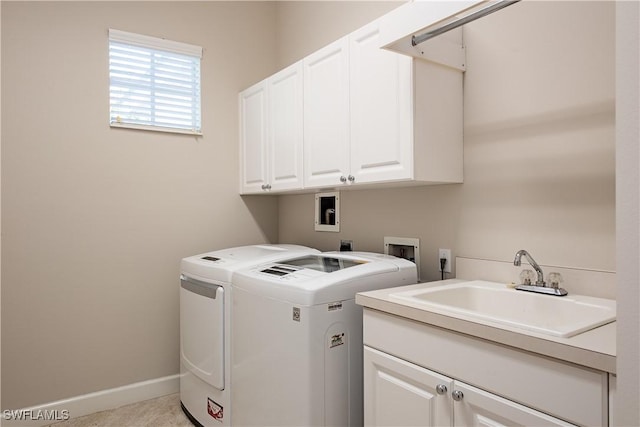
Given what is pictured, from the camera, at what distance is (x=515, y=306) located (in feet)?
5.22

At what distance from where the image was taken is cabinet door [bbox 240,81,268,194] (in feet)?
9.07

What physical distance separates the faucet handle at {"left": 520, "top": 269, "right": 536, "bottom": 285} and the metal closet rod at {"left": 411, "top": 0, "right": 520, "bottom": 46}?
0.95 meters

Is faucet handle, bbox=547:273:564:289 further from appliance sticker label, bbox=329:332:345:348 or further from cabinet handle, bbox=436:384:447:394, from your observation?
appliance sticker label, bbox=329:332:345:348

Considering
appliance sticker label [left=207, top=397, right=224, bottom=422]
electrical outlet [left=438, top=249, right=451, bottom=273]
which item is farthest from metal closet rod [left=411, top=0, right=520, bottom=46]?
appliance sticker label [left=207, top=397, right=224, bottom=422]

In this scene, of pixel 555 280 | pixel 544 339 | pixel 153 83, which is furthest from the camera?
pixel 153 83

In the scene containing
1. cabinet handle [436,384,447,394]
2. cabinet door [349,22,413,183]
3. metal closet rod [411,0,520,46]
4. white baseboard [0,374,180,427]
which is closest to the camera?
cabinet handle [436,384,447,394]

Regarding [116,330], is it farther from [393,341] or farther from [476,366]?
[476,366]

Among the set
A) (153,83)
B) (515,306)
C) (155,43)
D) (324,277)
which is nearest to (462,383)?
(515,306)

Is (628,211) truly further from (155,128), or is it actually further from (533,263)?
(155,128)

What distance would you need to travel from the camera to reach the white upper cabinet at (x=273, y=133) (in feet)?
8.01

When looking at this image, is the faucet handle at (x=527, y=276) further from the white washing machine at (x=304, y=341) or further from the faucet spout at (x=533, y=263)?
the white washing machine at (x=304, y=341)

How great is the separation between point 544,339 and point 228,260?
64.3 inches

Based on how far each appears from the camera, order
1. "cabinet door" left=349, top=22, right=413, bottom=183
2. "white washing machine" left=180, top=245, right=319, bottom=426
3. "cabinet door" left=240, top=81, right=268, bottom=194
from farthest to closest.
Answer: "cabinet door" left=240, top=81, right=268, bottom=194
"white washing machine" left=180, top=245, right=319, bottom=426
"cabinet door" left=349, top=22, right=413, bottom=183

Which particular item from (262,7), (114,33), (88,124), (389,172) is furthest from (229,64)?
(389,172)
